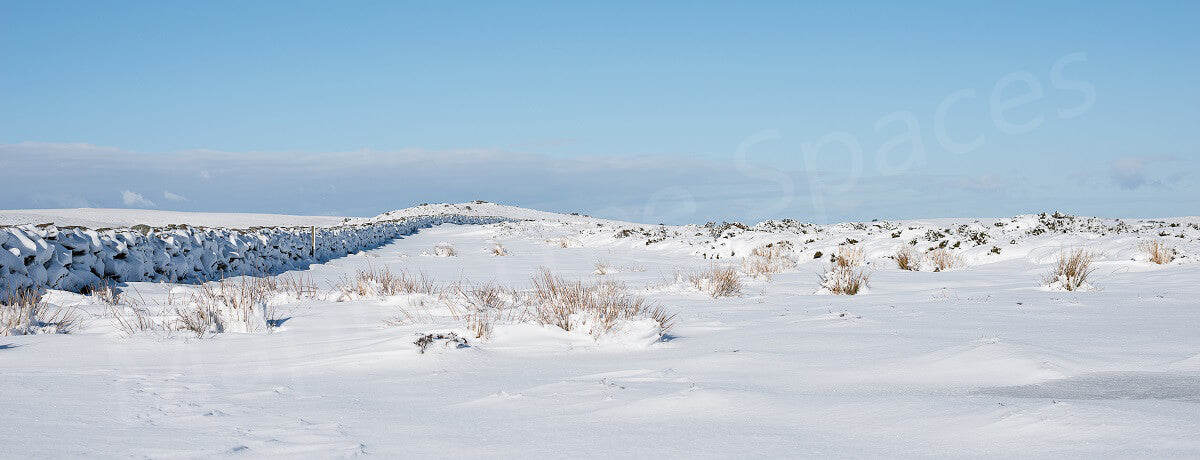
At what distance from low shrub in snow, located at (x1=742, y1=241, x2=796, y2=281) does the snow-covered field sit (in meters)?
3.52

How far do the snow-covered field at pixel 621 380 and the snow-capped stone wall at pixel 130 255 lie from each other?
617mm

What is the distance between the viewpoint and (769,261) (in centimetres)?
1195

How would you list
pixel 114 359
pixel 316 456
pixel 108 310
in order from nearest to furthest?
pixel 316 456, pixel 114 359, pixel 108 310

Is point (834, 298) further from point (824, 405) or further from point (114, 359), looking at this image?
point (114, 359)

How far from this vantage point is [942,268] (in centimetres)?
1165

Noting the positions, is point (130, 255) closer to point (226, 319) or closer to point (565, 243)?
point (226, 319)

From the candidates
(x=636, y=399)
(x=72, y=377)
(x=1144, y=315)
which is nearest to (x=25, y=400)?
(x=72, y=377)

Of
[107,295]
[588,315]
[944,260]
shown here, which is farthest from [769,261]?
[107,295]

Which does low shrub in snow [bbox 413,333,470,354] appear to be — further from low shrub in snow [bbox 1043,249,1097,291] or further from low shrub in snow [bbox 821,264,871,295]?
low shrub in snow [bbox 1043,249,1097,291]

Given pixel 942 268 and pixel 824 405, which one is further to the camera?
pixel 942 268

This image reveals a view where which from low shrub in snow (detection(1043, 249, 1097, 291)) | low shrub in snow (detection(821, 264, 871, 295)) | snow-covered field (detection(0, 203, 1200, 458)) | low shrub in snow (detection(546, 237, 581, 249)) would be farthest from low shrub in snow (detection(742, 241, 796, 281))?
low shrub in snow (detection(546, 237, 581, 249))

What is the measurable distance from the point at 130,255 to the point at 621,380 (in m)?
7.71

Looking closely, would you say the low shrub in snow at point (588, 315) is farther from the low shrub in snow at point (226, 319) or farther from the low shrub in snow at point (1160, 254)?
the low shrub in snow at point (1160, 254)

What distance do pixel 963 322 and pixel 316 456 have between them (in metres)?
4.30
